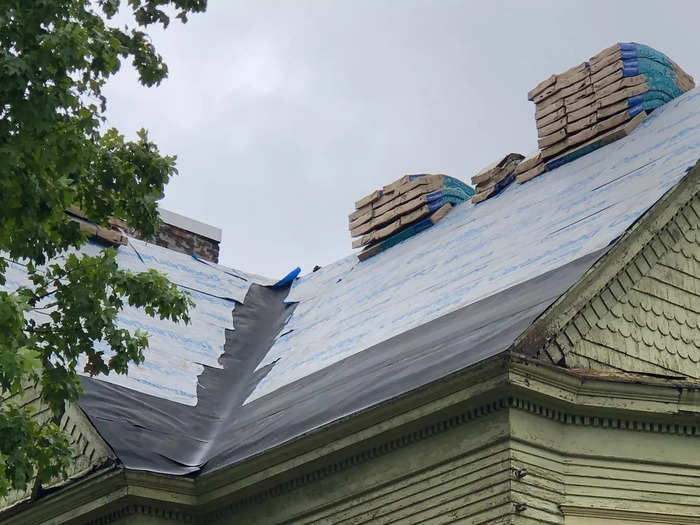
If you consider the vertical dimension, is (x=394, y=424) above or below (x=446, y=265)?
below

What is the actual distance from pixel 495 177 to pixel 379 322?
393cm

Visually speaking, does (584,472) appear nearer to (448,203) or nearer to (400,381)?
(400,381)

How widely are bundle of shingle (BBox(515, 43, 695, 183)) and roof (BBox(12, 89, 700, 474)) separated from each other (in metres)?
0.28

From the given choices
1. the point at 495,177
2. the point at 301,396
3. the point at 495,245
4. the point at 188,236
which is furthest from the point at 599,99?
the point at 188,236

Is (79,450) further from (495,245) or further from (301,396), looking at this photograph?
(495,245)

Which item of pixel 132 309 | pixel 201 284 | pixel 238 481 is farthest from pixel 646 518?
pixel 201 284

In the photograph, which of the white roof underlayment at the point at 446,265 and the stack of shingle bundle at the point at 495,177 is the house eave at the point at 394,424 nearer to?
the white roof underlayment at the point at 446,265

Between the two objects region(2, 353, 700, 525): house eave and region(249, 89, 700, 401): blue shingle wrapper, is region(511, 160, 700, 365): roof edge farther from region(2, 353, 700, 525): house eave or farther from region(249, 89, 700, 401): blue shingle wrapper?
region(2, 353, 700, 525): house eave

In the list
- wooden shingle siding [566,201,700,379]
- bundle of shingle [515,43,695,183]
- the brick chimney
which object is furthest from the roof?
the brick chimney

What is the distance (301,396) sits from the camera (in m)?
14.9

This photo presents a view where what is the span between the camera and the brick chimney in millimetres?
22852

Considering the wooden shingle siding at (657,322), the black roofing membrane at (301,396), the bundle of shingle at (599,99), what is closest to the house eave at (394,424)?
the black roofing membrane at (301,396)

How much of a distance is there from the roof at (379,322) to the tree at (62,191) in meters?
2.37

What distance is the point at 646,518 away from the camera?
11336mm
